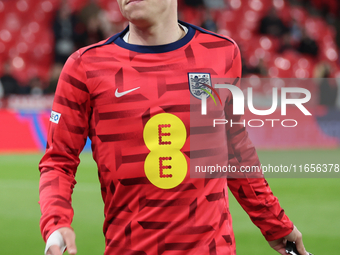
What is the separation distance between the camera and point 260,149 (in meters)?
A: 8.09

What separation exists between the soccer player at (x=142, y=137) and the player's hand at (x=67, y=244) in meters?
0.14

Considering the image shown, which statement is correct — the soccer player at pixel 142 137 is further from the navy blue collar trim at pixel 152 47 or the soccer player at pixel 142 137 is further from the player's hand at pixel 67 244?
the player's hand at pixel 67 244

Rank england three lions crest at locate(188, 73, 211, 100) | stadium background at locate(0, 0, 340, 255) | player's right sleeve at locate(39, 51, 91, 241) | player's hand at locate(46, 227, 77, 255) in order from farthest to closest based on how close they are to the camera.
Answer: stadium background at locate(0, 0, 340, 255) < england three lions crest at locate(188, 73, 211, 100) < player's right sleeve at locate(39, 51, 91, 241) < player's hand at locate(46, 227, 77, 255)

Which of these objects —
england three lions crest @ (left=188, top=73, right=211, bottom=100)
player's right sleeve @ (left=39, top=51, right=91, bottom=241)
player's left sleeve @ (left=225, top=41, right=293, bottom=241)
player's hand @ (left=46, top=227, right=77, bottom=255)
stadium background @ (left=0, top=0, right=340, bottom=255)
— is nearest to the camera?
player's hand @ (left=46, top=227, right=77, bottom=255)

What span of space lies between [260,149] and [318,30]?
624 centimetres

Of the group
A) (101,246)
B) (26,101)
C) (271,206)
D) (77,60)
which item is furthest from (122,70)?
(26,101)

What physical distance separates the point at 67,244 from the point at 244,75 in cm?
888

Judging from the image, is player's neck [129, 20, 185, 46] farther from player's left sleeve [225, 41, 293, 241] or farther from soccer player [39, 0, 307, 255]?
player's left sleeve [225, 41, 293, 241]

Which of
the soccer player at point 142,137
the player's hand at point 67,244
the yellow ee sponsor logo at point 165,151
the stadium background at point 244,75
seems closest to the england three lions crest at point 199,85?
the soccer player at point 142,137

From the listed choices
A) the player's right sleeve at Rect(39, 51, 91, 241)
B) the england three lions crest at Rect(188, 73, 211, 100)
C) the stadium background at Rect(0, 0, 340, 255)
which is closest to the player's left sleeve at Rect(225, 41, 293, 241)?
the england three lions crest at Rect(188, 73, 211, 100)

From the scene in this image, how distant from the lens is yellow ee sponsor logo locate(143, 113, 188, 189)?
144 cm

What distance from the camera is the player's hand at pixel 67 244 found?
3.81 ft

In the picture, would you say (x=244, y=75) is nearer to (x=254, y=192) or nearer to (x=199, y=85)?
(x=254, y=192)

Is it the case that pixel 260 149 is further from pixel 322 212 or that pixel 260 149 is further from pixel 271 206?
pixel 271 206
